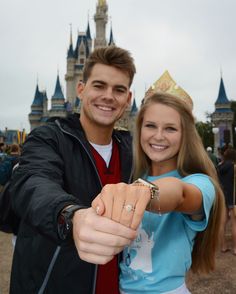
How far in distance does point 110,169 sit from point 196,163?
44cm

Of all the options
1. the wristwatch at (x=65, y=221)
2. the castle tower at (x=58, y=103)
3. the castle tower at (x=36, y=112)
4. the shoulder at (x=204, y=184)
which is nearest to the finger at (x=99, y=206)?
the wristwatch at (x=65, y=221)

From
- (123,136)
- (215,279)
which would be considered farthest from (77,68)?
(123,136)

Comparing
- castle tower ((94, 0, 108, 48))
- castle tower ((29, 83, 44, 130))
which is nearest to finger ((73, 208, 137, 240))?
castle tower ((94, 0, 108, 48))

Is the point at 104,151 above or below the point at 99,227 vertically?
above

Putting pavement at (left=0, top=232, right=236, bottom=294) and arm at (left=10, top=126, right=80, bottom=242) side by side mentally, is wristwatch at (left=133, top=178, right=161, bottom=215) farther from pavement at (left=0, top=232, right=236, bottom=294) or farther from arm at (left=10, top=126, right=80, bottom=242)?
pavement at (left=0, top=232, right=236, bottom=294)

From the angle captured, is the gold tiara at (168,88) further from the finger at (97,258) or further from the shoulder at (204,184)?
the finger at (97,258)

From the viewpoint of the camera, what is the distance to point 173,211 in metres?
1.40

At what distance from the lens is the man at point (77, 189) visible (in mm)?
789

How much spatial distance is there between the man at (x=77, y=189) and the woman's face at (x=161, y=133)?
10.2 inches

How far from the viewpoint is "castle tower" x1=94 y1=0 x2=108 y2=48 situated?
48.0m

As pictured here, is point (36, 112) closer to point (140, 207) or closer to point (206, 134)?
point (206, 134)

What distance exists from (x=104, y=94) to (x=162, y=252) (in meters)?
0.87

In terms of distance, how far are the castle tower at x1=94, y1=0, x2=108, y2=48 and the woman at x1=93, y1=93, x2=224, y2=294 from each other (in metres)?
48.3

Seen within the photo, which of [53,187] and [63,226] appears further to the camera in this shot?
[53,187]
